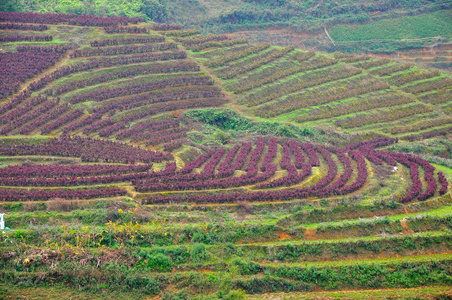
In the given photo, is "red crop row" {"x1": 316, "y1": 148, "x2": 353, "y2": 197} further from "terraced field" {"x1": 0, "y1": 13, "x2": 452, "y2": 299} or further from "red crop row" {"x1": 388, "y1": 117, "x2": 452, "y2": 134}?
"red crop row" {"x1": 388, "y1": 117, "x2": 452, "y2": 134}

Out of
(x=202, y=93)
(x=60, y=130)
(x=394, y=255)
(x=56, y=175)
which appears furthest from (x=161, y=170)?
(x=202, y=93)

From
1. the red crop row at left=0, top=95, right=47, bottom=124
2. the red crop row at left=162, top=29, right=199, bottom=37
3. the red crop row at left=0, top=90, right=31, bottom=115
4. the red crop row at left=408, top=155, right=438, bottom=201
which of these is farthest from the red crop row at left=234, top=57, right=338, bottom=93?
the red crop row at left=0, top=90, right=31, bottom=115

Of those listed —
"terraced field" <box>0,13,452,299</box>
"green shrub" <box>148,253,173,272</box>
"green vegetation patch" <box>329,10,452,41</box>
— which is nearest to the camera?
"green shrub" <box>148,253,173,272</box>

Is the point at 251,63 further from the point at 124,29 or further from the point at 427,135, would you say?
the point at 427,135

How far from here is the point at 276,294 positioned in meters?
27.9

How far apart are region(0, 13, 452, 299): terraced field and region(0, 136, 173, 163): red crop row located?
0.60 feet

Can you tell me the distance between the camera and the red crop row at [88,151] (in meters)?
40.8

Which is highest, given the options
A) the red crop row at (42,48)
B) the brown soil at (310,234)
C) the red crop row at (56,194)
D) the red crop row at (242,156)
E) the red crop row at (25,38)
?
the red crop row at (25,38)

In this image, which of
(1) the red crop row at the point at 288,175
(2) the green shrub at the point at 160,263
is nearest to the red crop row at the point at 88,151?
(1) the red crop row at the point at 288,175

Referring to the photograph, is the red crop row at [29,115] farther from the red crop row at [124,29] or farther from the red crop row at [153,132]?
the red crop row at [124,29]

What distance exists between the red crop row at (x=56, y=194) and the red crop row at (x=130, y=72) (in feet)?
69.6

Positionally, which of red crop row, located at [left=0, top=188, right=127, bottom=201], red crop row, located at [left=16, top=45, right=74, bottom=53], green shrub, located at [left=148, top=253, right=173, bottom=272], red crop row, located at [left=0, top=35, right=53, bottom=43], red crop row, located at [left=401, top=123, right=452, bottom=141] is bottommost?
green shrub, located at [left=148, top=253, right=173, bottom=272]

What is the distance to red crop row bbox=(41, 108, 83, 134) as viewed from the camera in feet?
150

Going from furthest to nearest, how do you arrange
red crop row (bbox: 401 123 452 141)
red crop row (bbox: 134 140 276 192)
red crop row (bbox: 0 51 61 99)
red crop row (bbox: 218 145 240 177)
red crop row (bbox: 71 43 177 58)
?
red crop row (bbox: 71 43 177 58)
red crop row (bbox: 401 123 452 141)
red crop row (bbox: 0 51 61 99)
red crop row (bbox: 218 145 240 177)
red crop row (bbox: 134 140 276 192)
